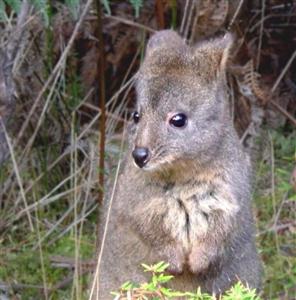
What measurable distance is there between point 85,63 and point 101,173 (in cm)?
157

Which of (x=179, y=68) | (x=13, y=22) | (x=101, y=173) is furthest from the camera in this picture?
(x=13, y=22)

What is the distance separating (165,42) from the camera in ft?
17.0

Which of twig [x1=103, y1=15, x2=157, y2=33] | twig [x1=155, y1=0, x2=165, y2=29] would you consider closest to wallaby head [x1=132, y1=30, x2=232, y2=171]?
twig [x1=155, y1=0, x2=165, y2=29]

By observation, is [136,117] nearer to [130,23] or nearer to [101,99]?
[101,99]

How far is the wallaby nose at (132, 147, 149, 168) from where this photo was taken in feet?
15.3

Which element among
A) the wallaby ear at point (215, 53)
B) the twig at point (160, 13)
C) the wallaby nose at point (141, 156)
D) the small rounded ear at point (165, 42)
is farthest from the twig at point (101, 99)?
the wallaby nose at point (141, 156)

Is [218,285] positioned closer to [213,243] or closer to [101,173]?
[213,243]

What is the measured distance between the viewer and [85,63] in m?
7.74

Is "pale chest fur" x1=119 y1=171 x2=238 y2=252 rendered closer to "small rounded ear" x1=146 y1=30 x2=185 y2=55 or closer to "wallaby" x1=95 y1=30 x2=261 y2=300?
"wallaby" x1=95 y1=30 x2=261 y2=300

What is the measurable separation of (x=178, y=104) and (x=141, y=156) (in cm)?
37

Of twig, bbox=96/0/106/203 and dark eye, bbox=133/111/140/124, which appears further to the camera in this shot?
twig, bbox=96/0/106/203

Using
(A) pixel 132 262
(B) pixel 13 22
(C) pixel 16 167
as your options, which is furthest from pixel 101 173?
(B) pixel 13 22

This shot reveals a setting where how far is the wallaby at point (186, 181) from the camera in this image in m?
4.88

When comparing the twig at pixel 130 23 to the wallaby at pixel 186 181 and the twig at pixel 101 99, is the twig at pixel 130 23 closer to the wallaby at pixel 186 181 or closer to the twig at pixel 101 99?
the twig at pixel 101 99
